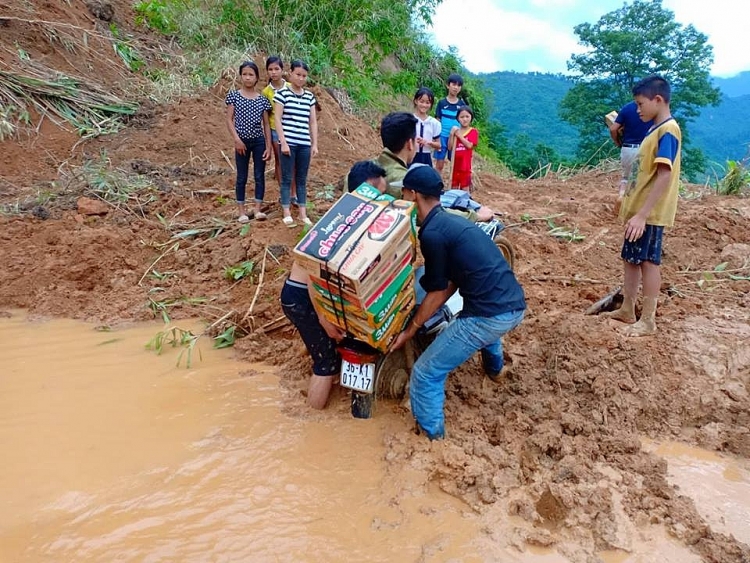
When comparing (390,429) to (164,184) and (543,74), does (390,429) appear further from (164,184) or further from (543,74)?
(543,74)

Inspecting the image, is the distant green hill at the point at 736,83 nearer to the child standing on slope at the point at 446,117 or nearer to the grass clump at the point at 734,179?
the grass clump at the point at 734,179

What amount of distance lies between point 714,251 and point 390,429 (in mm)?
4430

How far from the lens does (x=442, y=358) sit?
2.79 m

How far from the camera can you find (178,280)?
16.9 ft

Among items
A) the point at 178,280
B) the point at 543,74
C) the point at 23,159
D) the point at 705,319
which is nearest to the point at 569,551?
the point at 705,319

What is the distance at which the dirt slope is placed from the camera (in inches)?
104

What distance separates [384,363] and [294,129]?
9.77ft

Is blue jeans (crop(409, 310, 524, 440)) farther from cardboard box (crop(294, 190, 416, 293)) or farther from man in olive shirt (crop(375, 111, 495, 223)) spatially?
man in olive shirt (crop(375, 111, 495, 223))

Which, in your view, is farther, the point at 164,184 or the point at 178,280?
the point at 164,184

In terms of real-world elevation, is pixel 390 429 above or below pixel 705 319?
below

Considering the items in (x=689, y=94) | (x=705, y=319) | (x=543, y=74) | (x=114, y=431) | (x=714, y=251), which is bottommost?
(x=114, y=431)

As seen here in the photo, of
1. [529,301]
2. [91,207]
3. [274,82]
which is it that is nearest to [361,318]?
[529,301]


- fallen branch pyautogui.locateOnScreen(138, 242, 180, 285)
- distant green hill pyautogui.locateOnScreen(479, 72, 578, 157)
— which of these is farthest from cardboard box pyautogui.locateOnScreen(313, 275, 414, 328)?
distant green hill pyautogui.locateOnScreen(479, 72, 578, 157)

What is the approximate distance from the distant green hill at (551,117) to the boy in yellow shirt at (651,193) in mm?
41800
